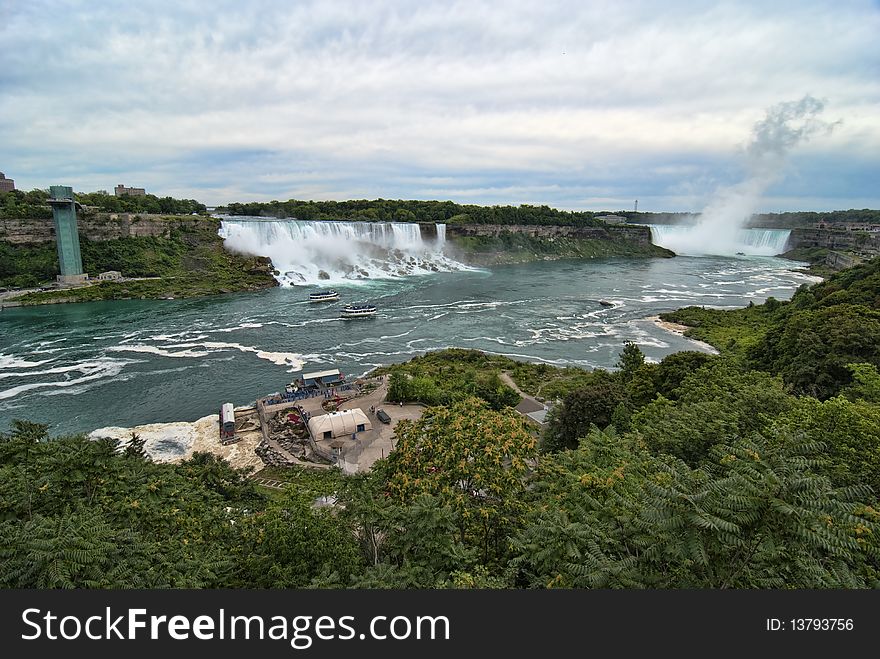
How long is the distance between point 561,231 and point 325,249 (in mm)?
64897

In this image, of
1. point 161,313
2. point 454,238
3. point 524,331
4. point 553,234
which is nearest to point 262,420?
point 524,331

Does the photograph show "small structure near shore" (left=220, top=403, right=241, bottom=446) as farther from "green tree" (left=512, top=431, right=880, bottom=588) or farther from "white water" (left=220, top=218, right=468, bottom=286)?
"white water" (left=220, top=218, right=468, bottom=286)

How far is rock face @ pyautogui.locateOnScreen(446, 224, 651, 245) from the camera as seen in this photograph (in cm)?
10169

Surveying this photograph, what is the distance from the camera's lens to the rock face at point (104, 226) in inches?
2311

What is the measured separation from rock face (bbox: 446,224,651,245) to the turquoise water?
3668 cm

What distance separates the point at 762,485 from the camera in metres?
4.39

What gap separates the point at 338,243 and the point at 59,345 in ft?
147

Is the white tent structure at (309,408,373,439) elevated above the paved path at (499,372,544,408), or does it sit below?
above

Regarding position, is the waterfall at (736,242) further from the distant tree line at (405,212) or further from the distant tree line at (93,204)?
the distant tree line at (93,204)

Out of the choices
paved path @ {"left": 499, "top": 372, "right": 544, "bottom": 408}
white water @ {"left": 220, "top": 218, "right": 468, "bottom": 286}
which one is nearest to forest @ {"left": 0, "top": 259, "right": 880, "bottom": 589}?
paved path @ {"left": 499, "top": 372, "right": 544, "bottom": 408}

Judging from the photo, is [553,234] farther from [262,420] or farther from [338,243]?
[262,420]

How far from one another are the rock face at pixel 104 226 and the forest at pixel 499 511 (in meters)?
64.4

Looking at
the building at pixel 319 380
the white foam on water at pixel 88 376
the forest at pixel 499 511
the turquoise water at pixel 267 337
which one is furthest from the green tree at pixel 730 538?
the white foam on water at pixel 88 376

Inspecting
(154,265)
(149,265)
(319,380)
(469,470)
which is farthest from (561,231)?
(469,470)
